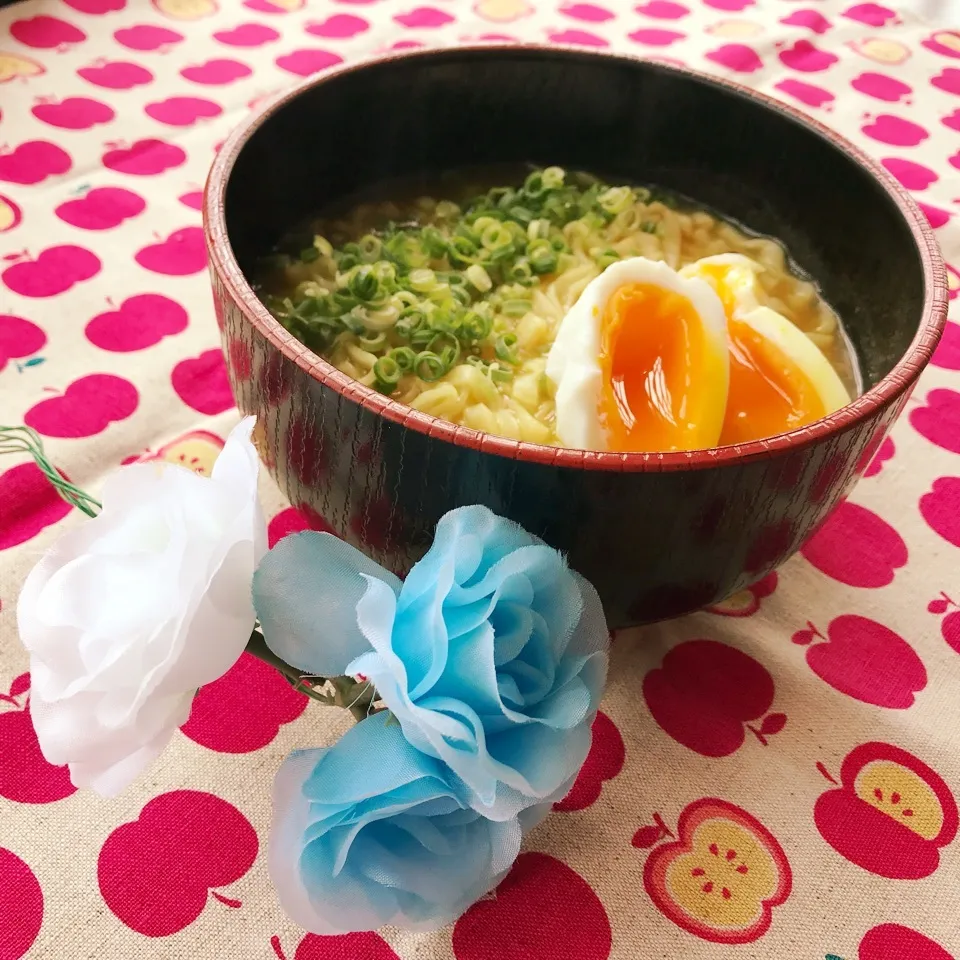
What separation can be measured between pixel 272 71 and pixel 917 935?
1.32m

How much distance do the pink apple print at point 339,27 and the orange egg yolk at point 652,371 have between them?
0.98 meters

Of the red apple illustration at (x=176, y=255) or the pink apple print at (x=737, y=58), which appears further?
the pink apple print at (x=737, y=58)

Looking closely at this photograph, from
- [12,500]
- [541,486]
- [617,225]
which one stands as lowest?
[12,500]

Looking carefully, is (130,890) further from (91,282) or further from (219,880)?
(91,282)

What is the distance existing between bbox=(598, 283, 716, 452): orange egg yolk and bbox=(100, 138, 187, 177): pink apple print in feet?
2.25

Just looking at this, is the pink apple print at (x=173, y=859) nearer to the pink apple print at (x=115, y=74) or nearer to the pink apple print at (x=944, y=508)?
the pink apple print at (x=944, y=508)

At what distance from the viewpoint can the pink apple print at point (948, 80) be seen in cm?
155

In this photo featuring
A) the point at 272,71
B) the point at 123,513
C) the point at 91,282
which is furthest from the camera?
the point at 272,71

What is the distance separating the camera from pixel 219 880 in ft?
1.88

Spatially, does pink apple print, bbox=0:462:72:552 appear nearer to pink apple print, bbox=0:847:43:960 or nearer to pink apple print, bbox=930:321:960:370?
pink apple print, bbox=0:847:43:960

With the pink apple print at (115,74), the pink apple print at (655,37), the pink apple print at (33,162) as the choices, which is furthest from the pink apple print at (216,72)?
the pink apple print at (655,37)

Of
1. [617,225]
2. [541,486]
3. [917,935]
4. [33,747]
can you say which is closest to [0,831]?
[33,747]

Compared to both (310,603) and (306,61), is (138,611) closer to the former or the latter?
(310,603)

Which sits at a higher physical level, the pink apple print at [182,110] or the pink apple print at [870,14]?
the pink apple print at [870,14]
